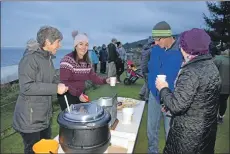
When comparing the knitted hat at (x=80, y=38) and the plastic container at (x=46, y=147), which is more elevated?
the knitted hat at (x=80, y=38)

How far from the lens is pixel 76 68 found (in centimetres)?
235

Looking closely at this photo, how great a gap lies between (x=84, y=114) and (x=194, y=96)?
2.12 feet

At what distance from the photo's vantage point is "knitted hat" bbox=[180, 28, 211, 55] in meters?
1.47

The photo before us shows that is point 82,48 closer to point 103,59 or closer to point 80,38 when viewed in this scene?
point 80,38

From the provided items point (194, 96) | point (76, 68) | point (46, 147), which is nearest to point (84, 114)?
point (46, 147)

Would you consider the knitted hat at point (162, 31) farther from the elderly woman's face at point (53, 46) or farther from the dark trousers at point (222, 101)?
the dark trousers at point (222, 101)

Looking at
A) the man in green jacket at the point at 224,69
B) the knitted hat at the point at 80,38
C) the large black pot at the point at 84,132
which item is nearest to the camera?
the large black pot at the point at 84,132

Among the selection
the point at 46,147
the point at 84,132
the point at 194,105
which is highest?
the point at 194,105

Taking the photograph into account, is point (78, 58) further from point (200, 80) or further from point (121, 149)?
point (200, 80)

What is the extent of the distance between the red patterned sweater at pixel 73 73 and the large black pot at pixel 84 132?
986 mm

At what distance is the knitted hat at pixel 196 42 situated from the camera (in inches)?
57.8

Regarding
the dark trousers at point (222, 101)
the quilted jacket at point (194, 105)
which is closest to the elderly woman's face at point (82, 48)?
the quilted jacket at point (194, 105)

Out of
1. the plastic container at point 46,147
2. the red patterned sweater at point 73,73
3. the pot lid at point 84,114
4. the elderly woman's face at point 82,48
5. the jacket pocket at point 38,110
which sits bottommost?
the plastic container at point 46,147

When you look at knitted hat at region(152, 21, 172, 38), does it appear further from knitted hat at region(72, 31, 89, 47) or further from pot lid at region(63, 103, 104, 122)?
pot lid at region(63, 103, 104, 122)
